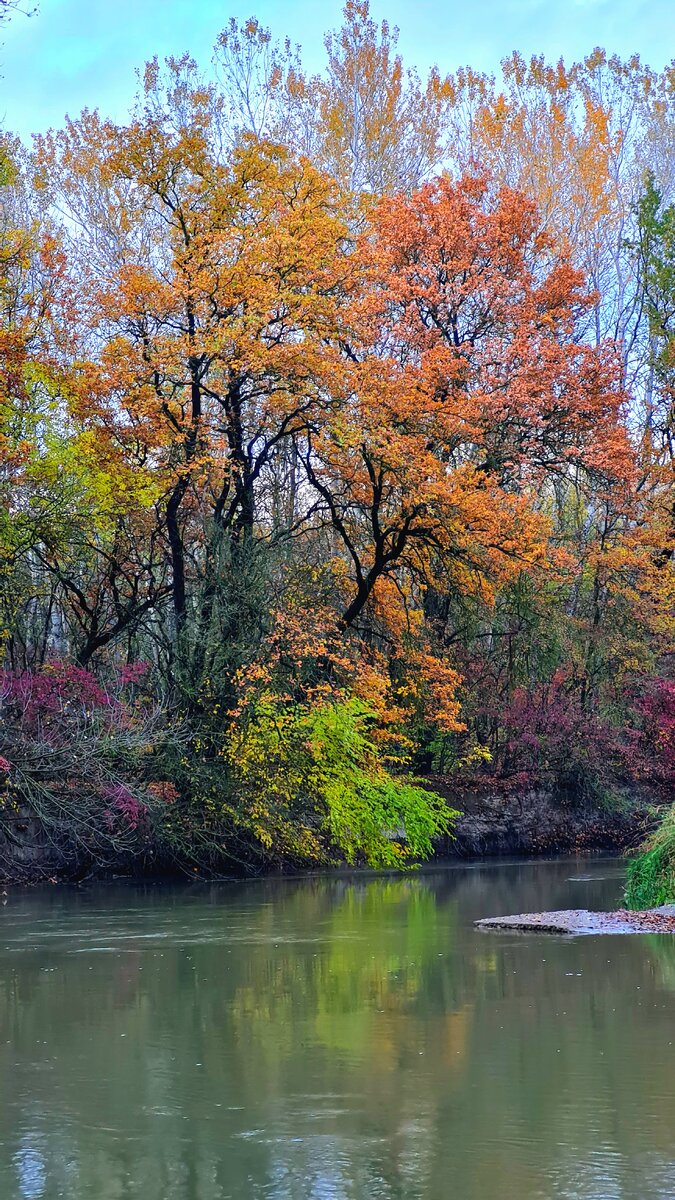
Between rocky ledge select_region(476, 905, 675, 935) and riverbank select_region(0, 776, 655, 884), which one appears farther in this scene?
riverbank select_region(0, 776, 655, 884)

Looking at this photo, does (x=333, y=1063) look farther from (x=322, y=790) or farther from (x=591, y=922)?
(x=322, y=790)

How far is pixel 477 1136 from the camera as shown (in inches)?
320

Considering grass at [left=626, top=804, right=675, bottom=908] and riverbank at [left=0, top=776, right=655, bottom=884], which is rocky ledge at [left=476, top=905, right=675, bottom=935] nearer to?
grass at [left=626, top=804, right=675, bottom=908]

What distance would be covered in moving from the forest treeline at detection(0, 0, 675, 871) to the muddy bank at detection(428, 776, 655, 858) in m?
0.53

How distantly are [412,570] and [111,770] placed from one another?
35.4ft

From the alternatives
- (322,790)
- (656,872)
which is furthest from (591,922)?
(322,790)

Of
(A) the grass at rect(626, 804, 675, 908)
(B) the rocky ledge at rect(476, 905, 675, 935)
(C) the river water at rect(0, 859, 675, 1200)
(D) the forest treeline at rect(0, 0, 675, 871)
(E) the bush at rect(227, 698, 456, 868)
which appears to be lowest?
(C) the river water at rect(0, 859, 675, 1200)

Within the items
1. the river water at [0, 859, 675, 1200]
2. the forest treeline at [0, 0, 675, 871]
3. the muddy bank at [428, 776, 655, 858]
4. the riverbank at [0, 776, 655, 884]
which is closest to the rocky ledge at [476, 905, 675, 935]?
the river water at [0, 859, 675, 1200]

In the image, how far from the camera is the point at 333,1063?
33.9 ft

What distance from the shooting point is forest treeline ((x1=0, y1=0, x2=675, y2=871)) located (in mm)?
26641

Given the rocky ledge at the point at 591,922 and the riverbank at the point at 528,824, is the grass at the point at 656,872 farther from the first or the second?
the riverbank at the point at 528,824

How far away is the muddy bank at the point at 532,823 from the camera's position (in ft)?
114

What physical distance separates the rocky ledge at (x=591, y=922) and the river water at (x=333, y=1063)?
0.48 m

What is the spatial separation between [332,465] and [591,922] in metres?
14.8
